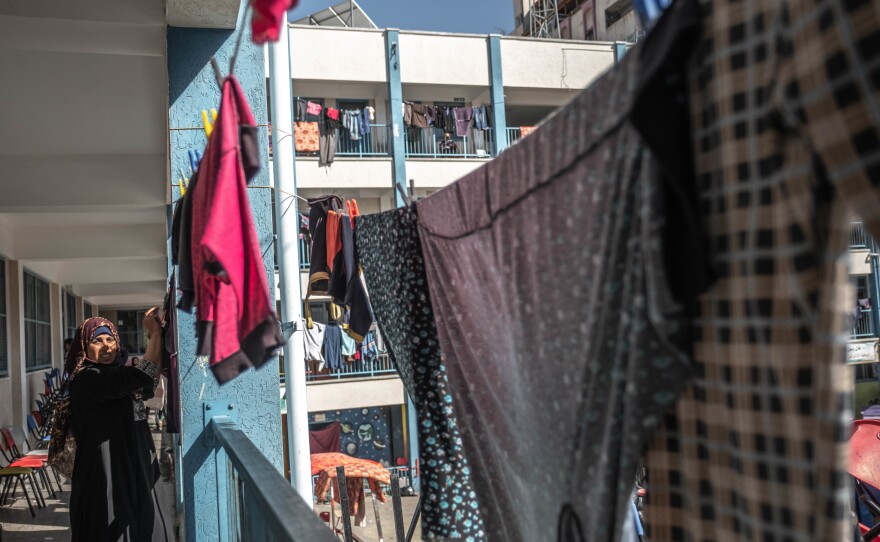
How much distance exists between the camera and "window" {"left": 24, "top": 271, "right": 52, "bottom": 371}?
12682 millimetres

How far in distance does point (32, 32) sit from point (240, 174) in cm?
281

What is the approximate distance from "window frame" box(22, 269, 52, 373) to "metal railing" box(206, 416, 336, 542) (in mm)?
9686

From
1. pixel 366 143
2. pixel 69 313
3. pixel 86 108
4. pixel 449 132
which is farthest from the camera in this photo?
pixel 449 132

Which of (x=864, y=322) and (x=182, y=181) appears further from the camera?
(x=864, y=322)

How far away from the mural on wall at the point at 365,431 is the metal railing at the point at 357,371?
1.17 metres

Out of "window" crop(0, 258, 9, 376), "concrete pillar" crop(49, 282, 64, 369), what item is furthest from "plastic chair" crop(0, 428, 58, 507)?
"concrete pillar" crop(49, 282, 64, 369)

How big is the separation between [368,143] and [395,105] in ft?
4.41

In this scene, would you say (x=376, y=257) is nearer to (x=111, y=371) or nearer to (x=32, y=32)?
(x=111, y=371)

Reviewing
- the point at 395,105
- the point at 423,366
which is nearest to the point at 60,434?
the point at 423,366

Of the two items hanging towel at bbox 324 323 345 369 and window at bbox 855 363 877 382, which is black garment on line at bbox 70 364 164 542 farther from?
window at bbox 855 363 877 382

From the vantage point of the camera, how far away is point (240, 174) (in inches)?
76.3

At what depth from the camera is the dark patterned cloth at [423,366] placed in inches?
83.9

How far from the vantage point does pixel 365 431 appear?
2038 centimetres

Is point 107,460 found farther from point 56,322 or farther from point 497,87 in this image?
point 497,87
